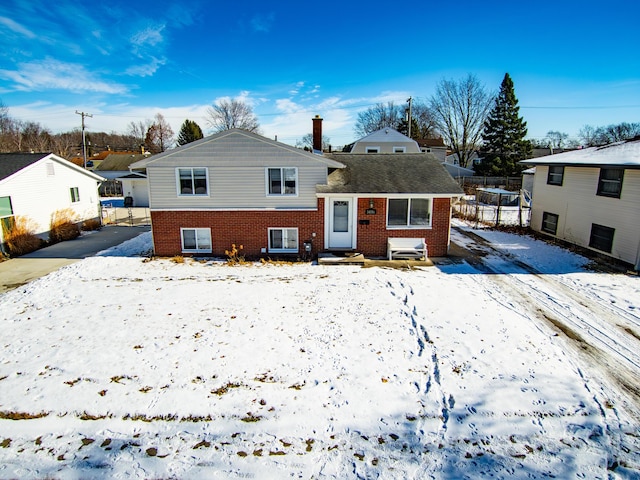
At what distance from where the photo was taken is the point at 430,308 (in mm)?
9508

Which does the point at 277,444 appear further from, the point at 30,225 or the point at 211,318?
the point at 30,225

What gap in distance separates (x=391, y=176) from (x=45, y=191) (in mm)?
17787

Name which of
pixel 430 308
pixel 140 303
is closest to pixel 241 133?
pixel 140 303

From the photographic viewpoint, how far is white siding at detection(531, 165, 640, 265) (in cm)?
1298

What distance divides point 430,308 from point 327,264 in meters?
4.99

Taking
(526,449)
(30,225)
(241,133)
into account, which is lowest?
(526,449)

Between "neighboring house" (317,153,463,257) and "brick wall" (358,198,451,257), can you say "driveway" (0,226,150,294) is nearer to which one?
"neighboring house" (317,153,463,257)

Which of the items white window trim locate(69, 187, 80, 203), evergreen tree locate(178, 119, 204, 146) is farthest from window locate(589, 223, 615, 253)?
evergreen tree locate(178, 119, 204, 146)

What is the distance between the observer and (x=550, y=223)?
58.7 ft

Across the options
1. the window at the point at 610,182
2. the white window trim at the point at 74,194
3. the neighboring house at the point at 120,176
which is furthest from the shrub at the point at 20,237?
the window at the point at 610,182

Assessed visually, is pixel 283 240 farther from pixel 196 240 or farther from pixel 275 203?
pixel 196 240

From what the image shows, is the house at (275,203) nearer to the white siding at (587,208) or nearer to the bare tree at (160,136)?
the white siding at (587,208)

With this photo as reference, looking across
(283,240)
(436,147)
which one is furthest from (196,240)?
(436,147)

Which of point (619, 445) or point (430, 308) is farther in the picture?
point (430, 308)
